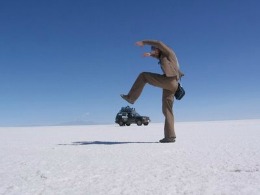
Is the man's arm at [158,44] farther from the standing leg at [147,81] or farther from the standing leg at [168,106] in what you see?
the standing leg at [168,106]

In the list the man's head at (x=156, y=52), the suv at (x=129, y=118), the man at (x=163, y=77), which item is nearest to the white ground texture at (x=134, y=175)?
the man at (x=163, y=77)

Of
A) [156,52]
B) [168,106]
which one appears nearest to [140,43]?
[156,52]

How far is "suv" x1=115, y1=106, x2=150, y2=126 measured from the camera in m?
30.5

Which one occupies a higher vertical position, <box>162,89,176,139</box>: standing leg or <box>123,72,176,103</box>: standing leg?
<box>123,72,176,103</box>: standing leg

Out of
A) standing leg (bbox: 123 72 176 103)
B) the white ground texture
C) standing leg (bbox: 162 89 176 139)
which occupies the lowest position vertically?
the white ground texture

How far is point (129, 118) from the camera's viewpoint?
102 ft

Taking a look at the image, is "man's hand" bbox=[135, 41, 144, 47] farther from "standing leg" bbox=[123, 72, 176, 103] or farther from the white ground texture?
the white ground texture

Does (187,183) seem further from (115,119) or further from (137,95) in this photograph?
(115,119)

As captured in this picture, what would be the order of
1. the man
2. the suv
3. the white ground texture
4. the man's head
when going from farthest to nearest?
1. the suv
2. the man's head
3. the man
4. the white ground texture

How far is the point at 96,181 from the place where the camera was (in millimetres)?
2350

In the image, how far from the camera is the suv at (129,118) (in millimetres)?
30491

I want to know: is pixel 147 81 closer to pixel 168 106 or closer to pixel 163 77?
pixel 163 77

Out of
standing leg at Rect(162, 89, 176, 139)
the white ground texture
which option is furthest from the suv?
the white ground texture

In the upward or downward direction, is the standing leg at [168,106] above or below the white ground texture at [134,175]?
above
